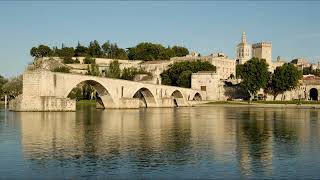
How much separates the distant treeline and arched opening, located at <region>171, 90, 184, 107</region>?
37998 mm

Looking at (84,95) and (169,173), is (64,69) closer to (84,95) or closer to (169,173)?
(84,95)

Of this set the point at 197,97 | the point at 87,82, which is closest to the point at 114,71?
the point at 197,97

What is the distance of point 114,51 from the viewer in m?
149

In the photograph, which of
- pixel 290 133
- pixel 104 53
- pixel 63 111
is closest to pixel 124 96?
pixel 63 111

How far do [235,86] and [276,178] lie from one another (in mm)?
97036

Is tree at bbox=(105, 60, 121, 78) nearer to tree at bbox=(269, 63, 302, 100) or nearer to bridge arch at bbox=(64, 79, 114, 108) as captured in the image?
bridge arch at bbox=(64, 79, 114, 108)

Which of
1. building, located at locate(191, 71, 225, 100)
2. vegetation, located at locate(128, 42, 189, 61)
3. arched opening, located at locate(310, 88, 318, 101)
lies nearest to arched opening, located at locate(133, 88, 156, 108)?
building, located at locate(191, 71, 225, 100)

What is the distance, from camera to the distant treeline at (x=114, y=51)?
133m

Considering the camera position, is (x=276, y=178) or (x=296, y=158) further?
(x=296, y=158)

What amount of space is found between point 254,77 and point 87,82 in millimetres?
47076

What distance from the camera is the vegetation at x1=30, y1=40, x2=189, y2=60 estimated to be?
437 feet

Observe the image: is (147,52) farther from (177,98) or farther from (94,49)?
(177,98)

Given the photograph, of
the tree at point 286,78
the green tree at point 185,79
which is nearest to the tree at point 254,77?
the tree at point 286,78

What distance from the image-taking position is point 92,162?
1973cm
